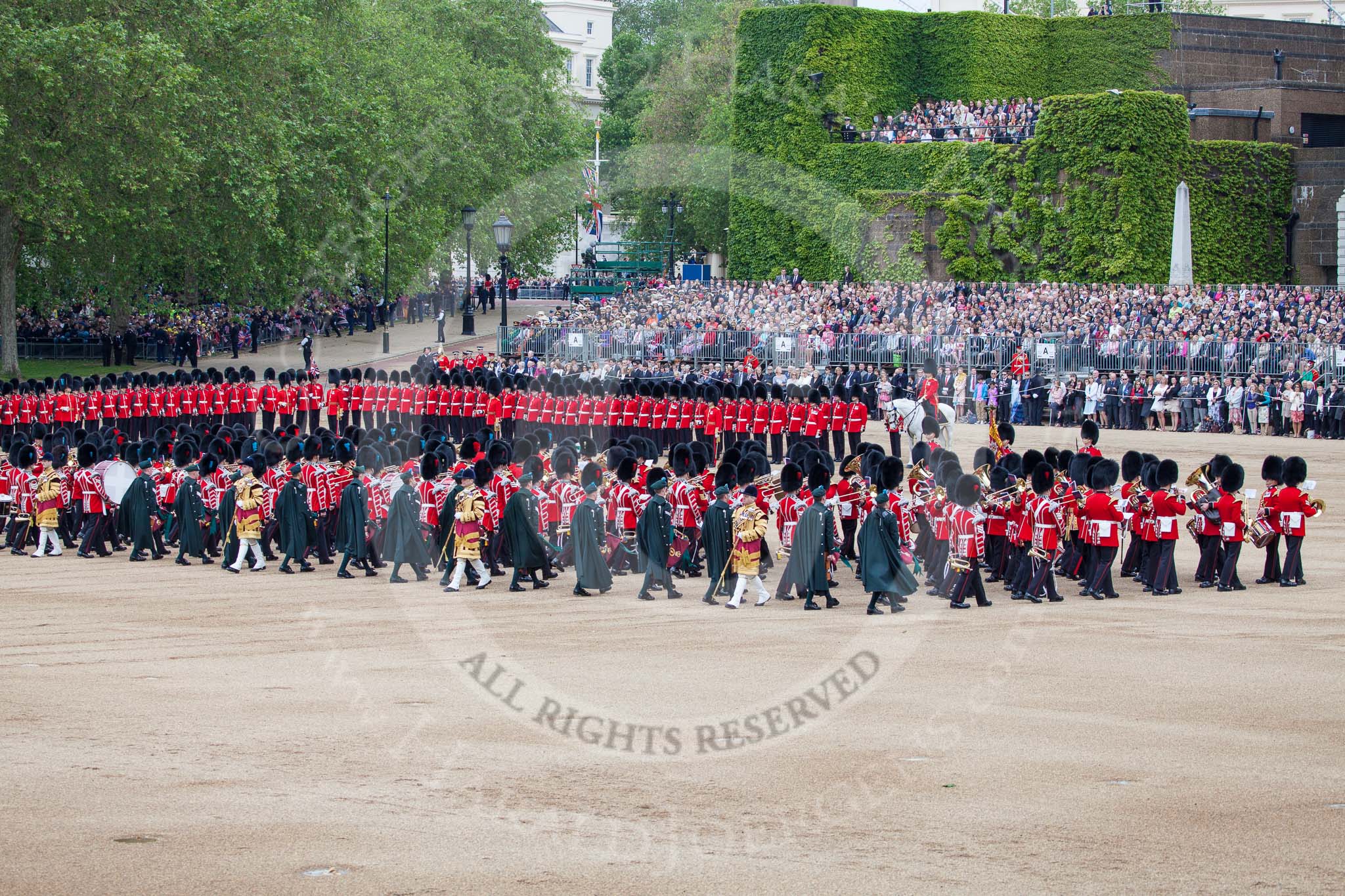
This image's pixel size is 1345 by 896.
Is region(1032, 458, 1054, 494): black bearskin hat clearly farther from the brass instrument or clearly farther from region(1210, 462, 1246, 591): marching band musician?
region(1210, 462, 1246, 591): marching band musician

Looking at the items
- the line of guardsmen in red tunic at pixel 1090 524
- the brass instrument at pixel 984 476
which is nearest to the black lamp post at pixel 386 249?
the brass instrument at pixel 984 476

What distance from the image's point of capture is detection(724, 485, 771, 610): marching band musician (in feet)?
49.7

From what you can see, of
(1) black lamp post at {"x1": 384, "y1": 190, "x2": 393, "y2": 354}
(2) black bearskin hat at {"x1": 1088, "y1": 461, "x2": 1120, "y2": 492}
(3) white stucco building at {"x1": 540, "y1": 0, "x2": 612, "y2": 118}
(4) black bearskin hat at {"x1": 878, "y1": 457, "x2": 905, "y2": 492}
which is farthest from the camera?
(3) white stucco building at {"x1": 540, "y1": 0, "x2": 612, "y2": 118}

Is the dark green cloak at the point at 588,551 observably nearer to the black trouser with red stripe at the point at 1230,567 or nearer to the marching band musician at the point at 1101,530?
the marching band musician at the point at 1101,530

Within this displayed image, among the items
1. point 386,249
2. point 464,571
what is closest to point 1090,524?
point 464,571

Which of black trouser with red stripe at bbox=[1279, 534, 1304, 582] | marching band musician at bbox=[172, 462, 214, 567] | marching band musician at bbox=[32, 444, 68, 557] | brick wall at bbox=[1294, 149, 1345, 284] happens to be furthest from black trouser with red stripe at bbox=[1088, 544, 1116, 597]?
brick wall at bbox=[1294, 149, 1345, 284]

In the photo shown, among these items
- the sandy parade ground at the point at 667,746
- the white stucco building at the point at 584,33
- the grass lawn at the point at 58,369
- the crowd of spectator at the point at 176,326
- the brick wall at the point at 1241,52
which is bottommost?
the sandy parade ground at the point at 667,746

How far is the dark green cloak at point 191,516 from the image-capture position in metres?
18.5

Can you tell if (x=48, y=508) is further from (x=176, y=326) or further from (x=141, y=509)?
(x=176, y=326)

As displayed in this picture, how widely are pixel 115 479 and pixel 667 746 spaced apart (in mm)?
11387

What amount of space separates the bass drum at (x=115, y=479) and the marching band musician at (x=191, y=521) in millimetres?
928

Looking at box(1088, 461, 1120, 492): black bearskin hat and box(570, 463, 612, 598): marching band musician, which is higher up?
box(1088, 461, 1120, 492): black bearskin hat

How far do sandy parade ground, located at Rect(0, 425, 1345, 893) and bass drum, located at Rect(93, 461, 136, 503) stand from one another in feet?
12.1

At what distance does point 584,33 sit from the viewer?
10194 cm
